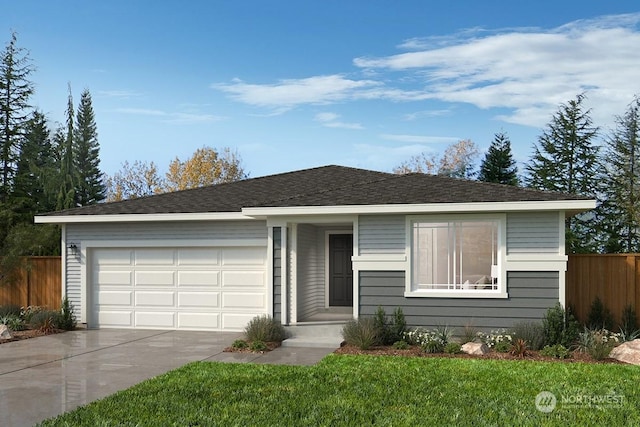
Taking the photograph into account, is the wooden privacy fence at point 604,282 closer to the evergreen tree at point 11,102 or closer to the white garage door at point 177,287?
the white garage door at point 177,287

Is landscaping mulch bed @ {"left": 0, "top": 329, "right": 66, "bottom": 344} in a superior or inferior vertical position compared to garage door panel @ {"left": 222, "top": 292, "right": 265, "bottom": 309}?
inferior

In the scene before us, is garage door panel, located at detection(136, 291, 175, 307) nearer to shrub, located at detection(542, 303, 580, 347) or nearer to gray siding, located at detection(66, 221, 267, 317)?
gray siding, located at detection(66, 221, 267, 317)

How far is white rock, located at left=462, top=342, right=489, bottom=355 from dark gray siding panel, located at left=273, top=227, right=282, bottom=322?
4.08 m

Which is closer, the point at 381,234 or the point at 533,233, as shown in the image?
the point at 533,233

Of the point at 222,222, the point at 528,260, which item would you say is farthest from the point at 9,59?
the point at 528,260

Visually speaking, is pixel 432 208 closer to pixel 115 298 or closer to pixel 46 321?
pixel 115 298

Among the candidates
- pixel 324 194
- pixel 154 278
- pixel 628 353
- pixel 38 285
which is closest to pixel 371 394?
pixel 628 353

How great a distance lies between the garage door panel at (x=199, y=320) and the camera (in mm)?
14250

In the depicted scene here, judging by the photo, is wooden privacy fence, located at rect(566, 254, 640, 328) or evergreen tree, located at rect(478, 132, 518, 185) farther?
evergreen tree, located at rect(478, 132, 518, 185)

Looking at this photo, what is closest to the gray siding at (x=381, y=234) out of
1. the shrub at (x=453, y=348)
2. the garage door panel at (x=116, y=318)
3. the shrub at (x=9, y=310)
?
the shrub at (x=453, y=348)

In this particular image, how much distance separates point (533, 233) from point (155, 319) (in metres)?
8.81

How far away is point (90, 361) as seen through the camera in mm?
10547

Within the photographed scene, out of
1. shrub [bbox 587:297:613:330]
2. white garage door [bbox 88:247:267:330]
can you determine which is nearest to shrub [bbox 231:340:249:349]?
white garage door [bbox 88:247:267:330]

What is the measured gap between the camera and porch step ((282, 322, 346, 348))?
468 inches
